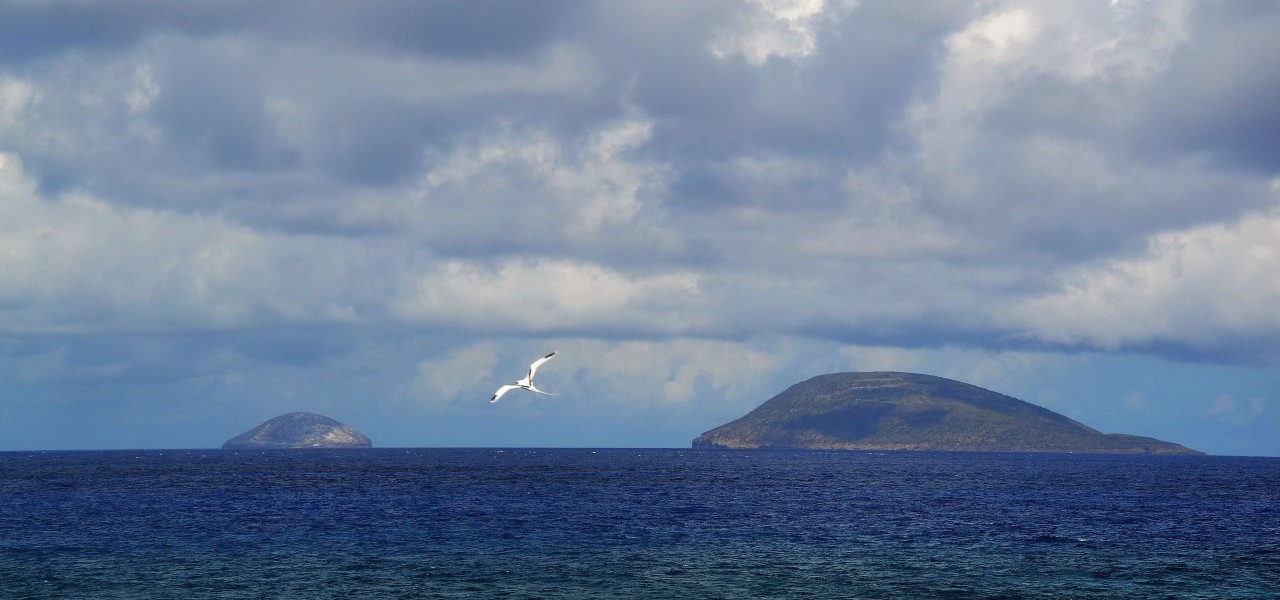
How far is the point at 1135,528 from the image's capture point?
125m

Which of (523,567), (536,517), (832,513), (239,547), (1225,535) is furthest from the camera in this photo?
(832,513)

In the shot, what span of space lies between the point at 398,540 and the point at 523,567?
69.7ft

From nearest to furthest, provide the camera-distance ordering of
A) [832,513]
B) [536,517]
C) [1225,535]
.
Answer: [1225,535]
[536,517]
[832,513]

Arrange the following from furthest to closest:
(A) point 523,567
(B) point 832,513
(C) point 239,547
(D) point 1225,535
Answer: (B) point 832,513 → (D) point 1225,535 → (C) point 239,547 → (A) point 523,567

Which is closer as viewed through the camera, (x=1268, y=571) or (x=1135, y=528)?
(x=1268, y=571)

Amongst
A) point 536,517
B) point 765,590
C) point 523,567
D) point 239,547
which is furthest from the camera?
point 536,517

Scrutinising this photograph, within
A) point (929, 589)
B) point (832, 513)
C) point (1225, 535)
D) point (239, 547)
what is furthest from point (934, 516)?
point (239, 547)

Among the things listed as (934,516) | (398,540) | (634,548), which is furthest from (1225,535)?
(398,540)

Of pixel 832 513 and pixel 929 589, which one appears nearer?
pixel 929 589

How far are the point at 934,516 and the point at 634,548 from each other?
167 feet

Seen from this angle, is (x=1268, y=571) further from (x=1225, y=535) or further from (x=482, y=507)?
(x=482, y=507)

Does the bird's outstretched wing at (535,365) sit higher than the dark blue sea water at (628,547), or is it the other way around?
the bird's outstretched wing at (535,365)

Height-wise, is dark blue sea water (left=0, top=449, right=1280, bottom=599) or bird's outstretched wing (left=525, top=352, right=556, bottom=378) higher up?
bird's outstretched wing (left=525, top=352, right=556, bottom=378)

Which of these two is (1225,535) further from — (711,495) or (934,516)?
(711,495)
